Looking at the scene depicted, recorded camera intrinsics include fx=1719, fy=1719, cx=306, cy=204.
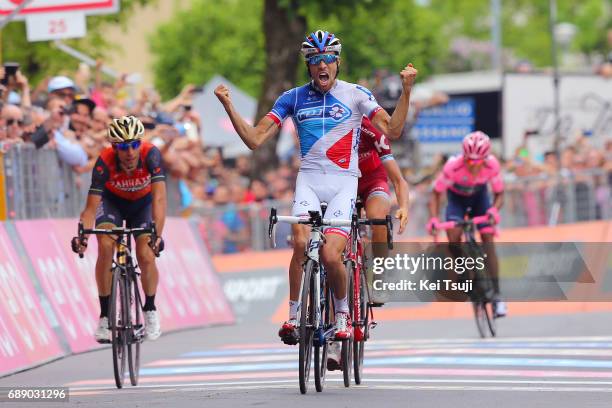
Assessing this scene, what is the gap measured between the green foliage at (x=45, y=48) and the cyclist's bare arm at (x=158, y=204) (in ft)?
59.6

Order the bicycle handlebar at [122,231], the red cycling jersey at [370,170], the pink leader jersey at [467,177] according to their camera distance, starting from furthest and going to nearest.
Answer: the pink leader jersey at [467,177] → the bicycle handlebar at [122,231] → the red cycling jersey at [370,170]

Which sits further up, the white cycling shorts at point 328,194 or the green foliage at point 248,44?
the green foliage at point 248,44

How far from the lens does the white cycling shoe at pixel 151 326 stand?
1381 centimetres

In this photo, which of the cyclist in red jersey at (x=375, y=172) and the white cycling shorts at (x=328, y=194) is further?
the cyclist in red jersey at (x=375, y=172)

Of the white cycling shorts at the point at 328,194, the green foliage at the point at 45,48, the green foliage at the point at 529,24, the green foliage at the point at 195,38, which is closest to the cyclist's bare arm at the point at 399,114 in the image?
the white cycling shorts at the point at 328,194

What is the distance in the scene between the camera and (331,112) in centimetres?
1205

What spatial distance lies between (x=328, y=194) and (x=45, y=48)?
22175 mm

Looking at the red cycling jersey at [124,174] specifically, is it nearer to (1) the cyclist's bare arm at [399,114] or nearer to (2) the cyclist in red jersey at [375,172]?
(2) the cyclist in red jersey at [375,172]

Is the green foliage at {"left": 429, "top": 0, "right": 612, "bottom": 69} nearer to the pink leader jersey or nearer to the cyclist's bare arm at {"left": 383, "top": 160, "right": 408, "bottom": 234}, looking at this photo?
the pink leader jersey

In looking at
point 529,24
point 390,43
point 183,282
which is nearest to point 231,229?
point 183,282

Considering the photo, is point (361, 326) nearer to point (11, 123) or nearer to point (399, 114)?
point (399, 114)

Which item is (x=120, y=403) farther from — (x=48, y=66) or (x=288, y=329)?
(x=48, y=66)

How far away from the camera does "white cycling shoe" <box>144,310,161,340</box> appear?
13.8 m

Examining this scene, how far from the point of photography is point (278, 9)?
101ft
